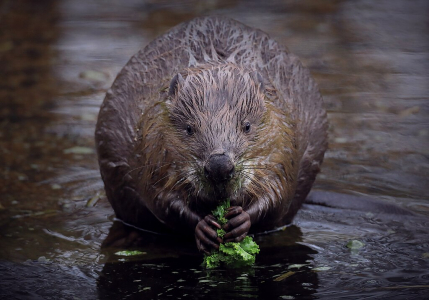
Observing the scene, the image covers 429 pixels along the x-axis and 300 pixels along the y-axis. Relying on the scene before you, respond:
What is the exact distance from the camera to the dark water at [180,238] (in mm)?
3980

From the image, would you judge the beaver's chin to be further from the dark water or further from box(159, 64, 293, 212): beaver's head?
the dark water

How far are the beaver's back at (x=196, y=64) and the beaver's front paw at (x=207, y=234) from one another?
0.68m

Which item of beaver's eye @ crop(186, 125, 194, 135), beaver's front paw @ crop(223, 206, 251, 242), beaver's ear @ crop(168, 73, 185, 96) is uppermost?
beaver's ear @ crop(168, 73, 185, 96)

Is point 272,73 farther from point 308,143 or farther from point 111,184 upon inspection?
point 111,184

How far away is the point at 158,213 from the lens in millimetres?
4414

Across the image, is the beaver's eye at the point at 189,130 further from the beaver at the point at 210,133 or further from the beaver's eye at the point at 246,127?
the beaver's eye at the point at 246,127

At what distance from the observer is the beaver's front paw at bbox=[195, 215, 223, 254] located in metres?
4.01

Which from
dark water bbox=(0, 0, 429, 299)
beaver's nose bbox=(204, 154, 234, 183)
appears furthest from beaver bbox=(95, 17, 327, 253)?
dark water bbox=(0, 0, 429, 299)

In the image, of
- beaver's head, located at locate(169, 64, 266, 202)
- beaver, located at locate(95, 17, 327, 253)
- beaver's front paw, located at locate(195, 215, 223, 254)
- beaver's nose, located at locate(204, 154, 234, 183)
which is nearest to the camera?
beaver's nose, located at locate(204, 154, 234, 183)

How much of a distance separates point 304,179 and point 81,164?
1.84 m

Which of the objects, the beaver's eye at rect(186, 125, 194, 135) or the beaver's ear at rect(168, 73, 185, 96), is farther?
the beaver's ear at rect(168, 73, 185, 96)

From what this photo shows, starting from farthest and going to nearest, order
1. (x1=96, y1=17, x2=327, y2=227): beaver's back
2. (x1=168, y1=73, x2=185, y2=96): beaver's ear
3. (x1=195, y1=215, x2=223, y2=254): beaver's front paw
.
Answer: (x1=96, y1=17, x2=327, y2=227): beaver's back < (x1=168, y1=73, x2=185, y2=96): beaver's ear < (x1=195, y1=215, x2=223, y2=254): beaver's front paw

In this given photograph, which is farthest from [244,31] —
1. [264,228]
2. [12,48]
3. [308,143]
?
[12,48]

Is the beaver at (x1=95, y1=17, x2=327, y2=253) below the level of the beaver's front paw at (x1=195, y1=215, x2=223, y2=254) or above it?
above
